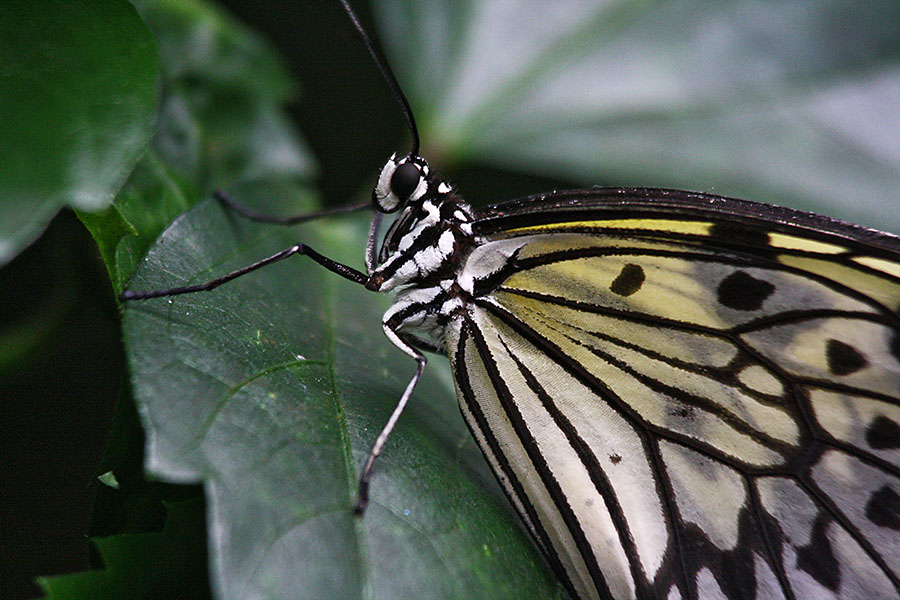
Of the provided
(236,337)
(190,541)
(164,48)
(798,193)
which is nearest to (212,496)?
(190,541)

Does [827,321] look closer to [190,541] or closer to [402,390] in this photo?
[402,390]

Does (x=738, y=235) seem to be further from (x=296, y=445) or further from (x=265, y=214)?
(x=265, y=214)

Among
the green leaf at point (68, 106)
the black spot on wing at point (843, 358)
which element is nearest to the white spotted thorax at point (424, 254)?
the green leaf at point (68, 106)

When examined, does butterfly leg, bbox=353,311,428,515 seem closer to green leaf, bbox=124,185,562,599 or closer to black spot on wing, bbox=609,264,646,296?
green leaf, bbox=124,185,562,599

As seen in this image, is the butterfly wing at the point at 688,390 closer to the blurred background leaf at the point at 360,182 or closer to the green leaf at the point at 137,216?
the blurred background leaf at the point at 360,182

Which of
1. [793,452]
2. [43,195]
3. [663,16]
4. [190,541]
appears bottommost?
[190,541]

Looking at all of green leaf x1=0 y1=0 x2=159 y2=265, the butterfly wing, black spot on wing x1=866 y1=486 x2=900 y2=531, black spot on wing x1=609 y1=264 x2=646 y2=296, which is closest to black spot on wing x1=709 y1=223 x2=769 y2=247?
the butterfly wing
